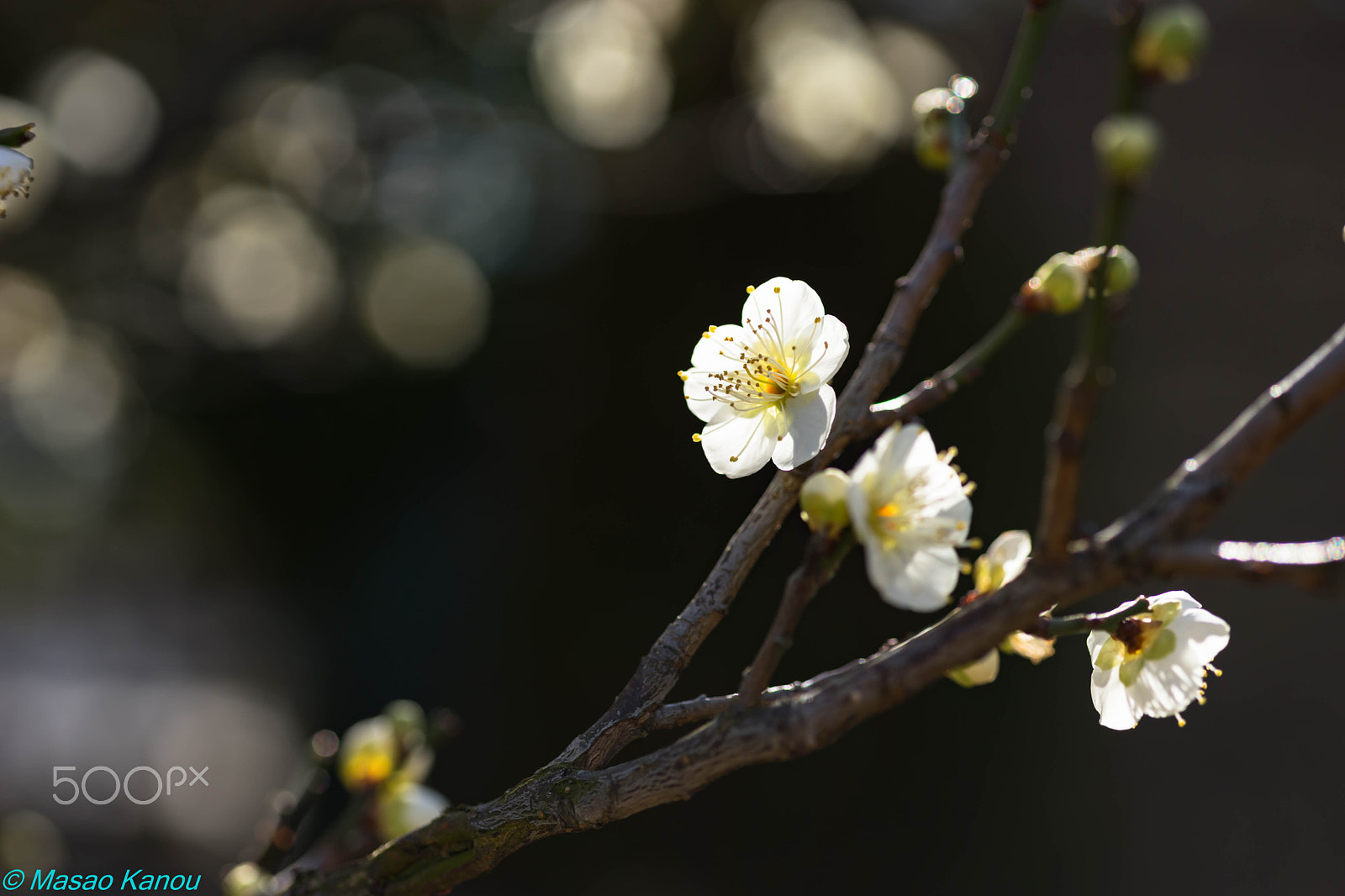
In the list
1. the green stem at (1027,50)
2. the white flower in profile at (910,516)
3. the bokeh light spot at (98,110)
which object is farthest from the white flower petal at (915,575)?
the bokeh light spot at (98,110)

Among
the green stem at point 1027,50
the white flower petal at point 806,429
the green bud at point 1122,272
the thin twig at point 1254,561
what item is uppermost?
the green stem at point 1027,50

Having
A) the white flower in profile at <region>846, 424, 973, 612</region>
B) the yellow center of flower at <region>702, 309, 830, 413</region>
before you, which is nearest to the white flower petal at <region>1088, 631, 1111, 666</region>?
the white flower in profile at <region>846, 424, 973, 612</region>

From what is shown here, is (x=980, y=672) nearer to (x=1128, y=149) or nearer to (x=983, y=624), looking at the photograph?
(x=983, y=624)

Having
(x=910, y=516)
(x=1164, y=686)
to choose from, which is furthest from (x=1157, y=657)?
(x=910, y=516)

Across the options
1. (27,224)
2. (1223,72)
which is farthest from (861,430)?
(1223,72)

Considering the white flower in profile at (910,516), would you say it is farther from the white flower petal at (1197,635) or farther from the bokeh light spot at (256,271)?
the bokeh light spot at (256,271)

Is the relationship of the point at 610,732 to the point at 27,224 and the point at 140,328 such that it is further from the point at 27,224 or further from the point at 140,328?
the point at 140,328

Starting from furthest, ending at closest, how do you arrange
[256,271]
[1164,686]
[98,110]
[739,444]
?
[256,271], [98,110], [739,444], [1164,686]
